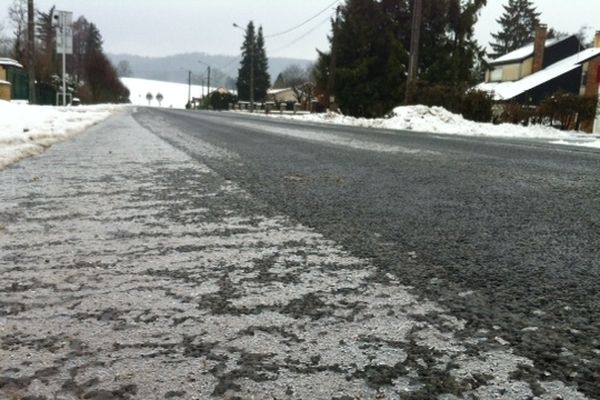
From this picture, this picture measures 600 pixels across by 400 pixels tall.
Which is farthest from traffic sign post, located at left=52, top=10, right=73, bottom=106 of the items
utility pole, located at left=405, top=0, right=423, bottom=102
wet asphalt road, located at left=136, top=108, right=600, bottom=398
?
wet asphalt road, located at left=136, top=108, right=600, bottom=398

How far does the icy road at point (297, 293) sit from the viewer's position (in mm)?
1162

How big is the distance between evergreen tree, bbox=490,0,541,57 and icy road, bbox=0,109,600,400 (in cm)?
7530

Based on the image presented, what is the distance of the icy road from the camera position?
116 centimetres

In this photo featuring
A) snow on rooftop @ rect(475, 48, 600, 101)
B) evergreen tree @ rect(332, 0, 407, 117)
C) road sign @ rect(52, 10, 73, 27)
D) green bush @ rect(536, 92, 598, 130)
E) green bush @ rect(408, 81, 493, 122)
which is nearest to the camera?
green bush @ rect(536, 92, 598, 130)

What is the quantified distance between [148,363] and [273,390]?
315 millimetres

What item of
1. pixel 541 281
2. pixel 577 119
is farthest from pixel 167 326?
pixel 577 119

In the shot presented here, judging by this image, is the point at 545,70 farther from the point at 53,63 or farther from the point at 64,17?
the point at 53,63

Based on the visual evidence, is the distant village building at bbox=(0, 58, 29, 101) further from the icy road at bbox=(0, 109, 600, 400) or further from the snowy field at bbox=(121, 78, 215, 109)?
the snowy field at bbox=(121, 78, 215, 109)

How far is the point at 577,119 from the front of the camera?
18656 millimetres

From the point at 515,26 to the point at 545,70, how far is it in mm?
34180

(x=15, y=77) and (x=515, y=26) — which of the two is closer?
(x=15, y=77)

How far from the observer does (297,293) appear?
1693mm

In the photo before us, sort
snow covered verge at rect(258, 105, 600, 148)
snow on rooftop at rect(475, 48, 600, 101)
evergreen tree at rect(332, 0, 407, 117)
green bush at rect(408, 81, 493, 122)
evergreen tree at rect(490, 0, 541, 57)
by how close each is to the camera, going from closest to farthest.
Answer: snow covered verge at rect(258, 105, 600, 148) < green bush at rect(408, 81, 493, 122) < evergreen tree at rect(332, 0, 407, 117) < snow on rooftop at rect(475, 48, 600, 101) < evergreen tree at rect(490, 0, 541, 57)

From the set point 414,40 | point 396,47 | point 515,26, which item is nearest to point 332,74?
point 396,47
